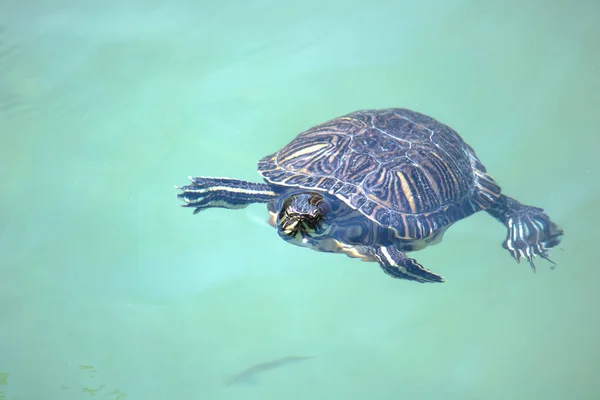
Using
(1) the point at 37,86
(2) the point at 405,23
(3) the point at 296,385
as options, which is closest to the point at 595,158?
(2) the point at 405,23

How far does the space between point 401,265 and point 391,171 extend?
70cm

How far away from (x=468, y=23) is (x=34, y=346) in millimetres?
6207

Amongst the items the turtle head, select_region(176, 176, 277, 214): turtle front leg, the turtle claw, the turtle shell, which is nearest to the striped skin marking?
the turtle shell

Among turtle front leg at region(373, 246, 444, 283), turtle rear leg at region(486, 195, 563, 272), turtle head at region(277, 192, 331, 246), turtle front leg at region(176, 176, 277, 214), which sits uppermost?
turtle rear leg at region(486, 195, 563, 272)

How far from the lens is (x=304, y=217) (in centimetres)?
322

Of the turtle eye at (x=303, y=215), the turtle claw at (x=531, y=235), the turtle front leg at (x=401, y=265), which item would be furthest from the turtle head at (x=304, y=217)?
the turtle claw at (x=531, y=235)

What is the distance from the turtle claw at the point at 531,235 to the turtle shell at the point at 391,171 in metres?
0.38

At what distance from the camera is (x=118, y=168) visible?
5.47 meters

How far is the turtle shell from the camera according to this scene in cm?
350

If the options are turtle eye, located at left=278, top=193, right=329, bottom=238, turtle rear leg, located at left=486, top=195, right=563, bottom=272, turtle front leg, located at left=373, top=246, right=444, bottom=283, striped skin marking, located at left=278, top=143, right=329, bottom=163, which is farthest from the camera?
turtle rear leg, located at left=486, top=195, right=563, bottom=272

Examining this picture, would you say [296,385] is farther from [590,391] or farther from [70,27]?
[70,27]

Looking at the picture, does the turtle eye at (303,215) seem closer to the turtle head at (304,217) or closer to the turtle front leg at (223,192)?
the turtle head at (304,217)

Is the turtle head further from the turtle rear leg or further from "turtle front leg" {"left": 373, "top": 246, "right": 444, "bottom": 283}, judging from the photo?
the turtle rear leg

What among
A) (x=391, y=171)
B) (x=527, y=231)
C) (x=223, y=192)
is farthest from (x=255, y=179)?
(x=527, y=231)
